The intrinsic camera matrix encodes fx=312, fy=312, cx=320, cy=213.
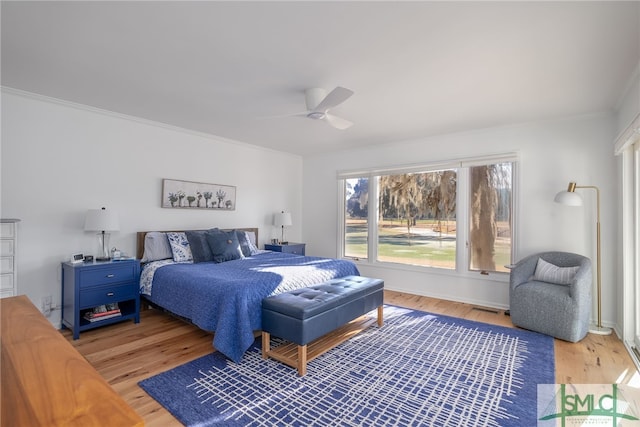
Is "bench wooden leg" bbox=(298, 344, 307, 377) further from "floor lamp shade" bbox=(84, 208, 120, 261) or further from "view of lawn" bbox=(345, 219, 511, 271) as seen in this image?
"view of lawn" bbox=(345, 219, 511, 271)

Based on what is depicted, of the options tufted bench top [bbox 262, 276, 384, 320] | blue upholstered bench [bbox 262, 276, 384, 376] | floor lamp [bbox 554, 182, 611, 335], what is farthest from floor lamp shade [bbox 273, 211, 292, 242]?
floor lamp [bbox 554, 182, 611, 335]

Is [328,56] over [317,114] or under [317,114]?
over

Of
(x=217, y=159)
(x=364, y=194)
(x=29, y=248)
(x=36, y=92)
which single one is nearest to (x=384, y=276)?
(x=364, y=194)

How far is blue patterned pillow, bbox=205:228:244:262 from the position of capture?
3.99 meters

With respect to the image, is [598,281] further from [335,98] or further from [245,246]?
[245,246]

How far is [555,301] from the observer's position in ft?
10.5

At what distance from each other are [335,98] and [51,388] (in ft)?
8.38

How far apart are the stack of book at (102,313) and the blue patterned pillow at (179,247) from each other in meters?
0.81

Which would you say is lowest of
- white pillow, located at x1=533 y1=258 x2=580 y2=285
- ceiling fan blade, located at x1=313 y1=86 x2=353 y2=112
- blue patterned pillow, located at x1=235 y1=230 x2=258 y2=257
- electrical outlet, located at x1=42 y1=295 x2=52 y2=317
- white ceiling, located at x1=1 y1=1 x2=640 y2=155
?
electrical outlet, located at x1=42 y1=295 x2=52 y2=317

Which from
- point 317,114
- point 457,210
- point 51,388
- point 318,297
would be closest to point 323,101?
point 317,114

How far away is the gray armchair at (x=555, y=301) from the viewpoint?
3.10 metres

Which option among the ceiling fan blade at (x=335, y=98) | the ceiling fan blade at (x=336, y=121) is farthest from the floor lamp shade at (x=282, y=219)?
the ceiling fan blade at (x=335, y=98)

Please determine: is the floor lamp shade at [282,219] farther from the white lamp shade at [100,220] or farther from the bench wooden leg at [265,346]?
the bench wooden leg at [265,346]

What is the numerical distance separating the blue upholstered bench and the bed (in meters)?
0.15
